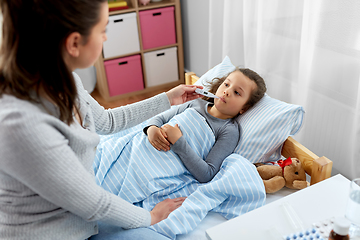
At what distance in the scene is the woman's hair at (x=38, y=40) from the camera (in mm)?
→ 668

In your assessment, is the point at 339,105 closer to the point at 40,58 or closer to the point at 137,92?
the point at 40,58

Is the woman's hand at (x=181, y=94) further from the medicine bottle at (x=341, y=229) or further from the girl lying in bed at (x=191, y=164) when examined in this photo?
the medicine bottle at (x=341, y=229)

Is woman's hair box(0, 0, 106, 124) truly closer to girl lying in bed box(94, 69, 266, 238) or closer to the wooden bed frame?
girl lying in bed box(94, 69, 266, 238)

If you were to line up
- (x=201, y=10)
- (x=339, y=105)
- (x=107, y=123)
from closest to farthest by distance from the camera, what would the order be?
(x=107, y=123)
(x=339, y=105)
(x=201, y=10)

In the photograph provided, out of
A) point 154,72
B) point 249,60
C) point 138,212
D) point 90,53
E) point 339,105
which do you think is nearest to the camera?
point 90,53

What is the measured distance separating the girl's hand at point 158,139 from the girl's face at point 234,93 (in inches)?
12.4

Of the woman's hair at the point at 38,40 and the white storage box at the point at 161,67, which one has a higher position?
the woman's hair at the point at 38,40

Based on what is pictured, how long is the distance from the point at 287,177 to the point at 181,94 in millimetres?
571

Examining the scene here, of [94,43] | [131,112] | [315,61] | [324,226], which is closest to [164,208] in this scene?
[131,112]

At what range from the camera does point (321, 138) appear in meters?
1.67

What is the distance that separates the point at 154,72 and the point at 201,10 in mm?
730

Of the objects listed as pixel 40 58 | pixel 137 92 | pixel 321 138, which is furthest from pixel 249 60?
pixel 40 58

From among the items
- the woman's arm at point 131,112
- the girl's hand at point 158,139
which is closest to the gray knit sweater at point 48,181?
the woman's arm at point 131,112

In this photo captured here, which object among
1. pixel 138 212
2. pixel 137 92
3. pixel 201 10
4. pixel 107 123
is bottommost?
pixel 137 92
